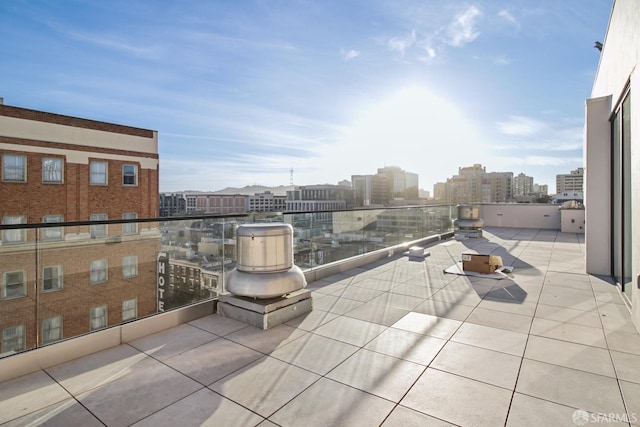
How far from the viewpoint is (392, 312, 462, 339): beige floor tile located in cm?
345

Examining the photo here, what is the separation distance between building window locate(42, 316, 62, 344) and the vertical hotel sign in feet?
3.05

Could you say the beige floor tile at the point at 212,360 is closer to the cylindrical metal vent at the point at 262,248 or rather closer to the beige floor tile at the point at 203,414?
the beige floor tile at the point at 203,414

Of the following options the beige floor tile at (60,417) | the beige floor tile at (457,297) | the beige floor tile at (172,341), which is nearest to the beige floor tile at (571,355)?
the beige floor tile at (457,297)

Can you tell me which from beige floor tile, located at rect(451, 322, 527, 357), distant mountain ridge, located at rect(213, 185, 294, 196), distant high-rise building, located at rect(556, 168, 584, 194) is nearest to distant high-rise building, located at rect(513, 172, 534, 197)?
distant high-rise building, located at rect(556, 168, 584, 194)

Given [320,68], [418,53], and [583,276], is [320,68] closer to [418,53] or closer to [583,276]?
[418,53]

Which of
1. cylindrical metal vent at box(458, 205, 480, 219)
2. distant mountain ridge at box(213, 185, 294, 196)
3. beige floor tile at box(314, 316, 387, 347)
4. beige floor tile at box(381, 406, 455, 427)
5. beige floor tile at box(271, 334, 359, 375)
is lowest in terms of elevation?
beige floor tile at box(314, 316, 387, 347)

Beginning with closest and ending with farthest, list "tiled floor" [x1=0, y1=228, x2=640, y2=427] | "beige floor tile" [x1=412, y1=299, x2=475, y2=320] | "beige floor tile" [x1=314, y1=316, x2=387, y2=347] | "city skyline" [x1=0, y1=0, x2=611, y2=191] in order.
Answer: "tiled floor" [x1=0, y1=228, x2=640, y2=427], "beige floor tile" [x1=314, y1=316, x2=387, y2=347], "beige floor tile" [x1=412, y1=299, x2=475, y2=320], "city skyline" [x1=0, y1=0, x2=611, y2=191]

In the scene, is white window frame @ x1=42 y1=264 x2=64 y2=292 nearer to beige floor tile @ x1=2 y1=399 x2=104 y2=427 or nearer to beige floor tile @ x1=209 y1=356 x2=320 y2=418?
beige floor tile @ x1=2 y1=399 x2=104 y2=427

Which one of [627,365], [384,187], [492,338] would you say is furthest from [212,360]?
[384,187]

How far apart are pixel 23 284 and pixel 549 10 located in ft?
38.0

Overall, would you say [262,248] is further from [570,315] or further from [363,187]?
[363,187]

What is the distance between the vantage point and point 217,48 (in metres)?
12.6

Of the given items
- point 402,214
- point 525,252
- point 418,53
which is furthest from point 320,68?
point 525,252

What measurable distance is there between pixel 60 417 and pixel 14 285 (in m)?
1.49
